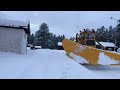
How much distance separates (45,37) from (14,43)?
101 feet

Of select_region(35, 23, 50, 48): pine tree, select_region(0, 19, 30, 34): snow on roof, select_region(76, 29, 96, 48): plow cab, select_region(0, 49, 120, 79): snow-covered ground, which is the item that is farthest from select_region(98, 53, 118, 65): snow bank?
select_region(35, 23, 50, 48): pine tree

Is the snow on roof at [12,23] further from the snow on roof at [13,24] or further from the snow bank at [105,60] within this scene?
the snow bank at [105,60]

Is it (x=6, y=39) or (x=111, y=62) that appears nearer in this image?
(x=111, y=62)

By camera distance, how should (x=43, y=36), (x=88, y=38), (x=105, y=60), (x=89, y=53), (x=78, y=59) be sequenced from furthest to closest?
(x=43, y=36) → (x=88, y=38) → (x=78, y=59) → (x=89, y=53) → (x=105, y=60)

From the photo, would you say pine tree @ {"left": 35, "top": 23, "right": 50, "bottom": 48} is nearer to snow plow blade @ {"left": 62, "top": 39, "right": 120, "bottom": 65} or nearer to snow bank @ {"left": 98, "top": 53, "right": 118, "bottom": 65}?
snow plow blade @ {"left": 62, "top": 39, "right": 120, "bottom": 65}

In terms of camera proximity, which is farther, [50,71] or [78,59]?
[78,59]

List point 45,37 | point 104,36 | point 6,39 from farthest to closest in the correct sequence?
1. point 104,36
2. point 45,37
3. point 6,39

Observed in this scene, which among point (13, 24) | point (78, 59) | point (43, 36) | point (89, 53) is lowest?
point (78, 59)

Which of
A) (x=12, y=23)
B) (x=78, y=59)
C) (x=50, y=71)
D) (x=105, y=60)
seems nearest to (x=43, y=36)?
(x=12, y=23)

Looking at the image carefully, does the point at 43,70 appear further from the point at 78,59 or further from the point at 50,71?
the point at 78,59
